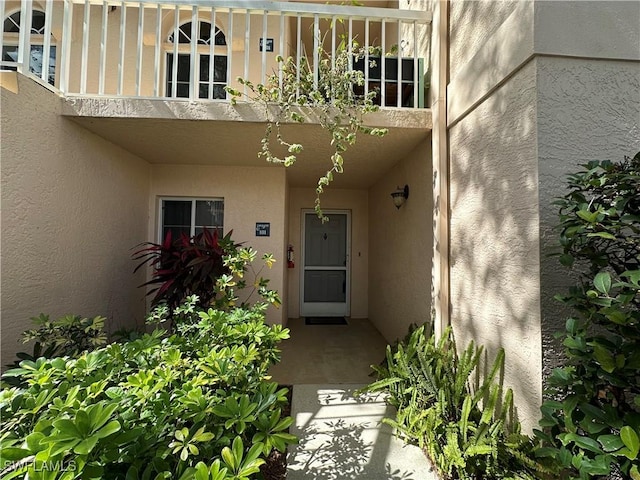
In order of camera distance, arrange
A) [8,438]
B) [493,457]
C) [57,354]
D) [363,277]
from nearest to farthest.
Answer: [8,438] → [493,457] → [57,354] → [363,277]

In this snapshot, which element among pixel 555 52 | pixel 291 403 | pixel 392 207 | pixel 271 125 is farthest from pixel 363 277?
pixel 555 52

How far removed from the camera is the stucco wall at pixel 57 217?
229 centimetres

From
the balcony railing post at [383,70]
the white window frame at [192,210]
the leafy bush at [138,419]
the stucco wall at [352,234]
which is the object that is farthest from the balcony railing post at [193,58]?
the stucco wall at [352,234]

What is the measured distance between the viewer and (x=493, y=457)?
5.52 ft

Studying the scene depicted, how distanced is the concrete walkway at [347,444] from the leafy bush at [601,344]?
3.06 feet

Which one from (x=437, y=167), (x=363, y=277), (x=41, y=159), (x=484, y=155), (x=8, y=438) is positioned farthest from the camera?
(x=363, y=277)

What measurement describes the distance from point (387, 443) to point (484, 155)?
231cm

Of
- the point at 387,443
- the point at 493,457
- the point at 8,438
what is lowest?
the point at 387,443

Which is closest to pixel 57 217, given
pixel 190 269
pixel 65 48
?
pixel 190 269

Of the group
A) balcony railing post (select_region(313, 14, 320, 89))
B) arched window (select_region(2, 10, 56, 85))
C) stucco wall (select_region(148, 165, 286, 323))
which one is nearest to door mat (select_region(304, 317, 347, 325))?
stucco wall (select_region(148, 165, 286, 323))

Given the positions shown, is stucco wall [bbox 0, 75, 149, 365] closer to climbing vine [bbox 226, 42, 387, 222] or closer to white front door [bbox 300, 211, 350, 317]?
climbing vine [bbox 226, 42, 387, 222]

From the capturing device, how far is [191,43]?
2.82 metres

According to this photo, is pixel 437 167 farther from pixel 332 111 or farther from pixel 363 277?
pixel 363 277

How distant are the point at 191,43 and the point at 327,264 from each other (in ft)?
13.9
